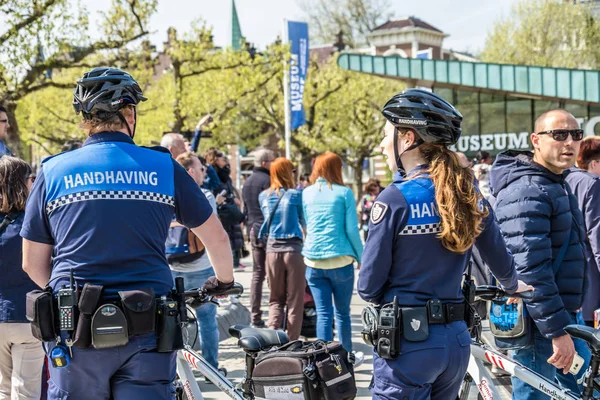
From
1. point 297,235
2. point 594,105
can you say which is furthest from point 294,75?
point 297,235

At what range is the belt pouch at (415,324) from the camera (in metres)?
2.90

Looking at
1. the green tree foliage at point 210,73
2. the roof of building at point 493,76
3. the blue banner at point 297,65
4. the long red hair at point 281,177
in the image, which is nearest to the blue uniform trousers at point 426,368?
the long red hair at point 281,177

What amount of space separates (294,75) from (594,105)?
1011 cm

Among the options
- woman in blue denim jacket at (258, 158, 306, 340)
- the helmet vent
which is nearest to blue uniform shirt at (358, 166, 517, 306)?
the helmet vent

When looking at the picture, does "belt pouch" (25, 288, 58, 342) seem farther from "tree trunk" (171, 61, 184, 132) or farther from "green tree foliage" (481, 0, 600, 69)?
"green tree foliage" (481, 0, 600, 69)

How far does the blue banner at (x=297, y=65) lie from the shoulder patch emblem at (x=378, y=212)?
20.8 m

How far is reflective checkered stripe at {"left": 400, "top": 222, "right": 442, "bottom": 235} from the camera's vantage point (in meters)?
2.94

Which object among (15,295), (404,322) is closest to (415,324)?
(404,322)

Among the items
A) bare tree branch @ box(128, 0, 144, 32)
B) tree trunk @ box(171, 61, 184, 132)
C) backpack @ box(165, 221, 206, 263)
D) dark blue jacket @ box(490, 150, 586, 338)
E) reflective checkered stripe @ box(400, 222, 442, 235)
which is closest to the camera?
reflective checkered stripe @ box(400, 222, 442, 235)

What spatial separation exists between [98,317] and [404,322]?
→ 3.88 ft

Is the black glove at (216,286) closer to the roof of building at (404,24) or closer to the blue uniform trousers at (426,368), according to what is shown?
the blue uniform trousers at (426,368)

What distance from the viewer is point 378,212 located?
298 cm

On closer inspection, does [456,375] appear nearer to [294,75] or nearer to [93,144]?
[93,144]

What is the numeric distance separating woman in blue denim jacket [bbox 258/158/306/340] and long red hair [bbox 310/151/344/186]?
85 cm
